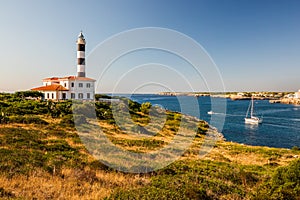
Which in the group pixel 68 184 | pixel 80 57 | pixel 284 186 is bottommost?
Result: pixel 68 184

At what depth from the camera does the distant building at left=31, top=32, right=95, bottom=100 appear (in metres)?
42.1

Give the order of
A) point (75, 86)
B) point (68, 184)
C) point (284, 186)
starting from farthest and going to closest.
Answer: point (75, 86), point (68, 184), point (284, 186)

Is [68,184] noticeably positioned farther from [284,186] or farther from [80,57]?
[80,57]

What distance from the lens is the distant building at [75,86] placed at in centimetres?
4209

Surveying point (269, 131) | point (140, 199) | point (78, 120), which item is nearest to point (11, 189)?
point (140, 199)

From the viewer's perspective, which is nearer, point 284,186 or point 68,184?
point 284,186

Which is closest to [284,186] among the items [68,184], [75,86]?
[68,184]

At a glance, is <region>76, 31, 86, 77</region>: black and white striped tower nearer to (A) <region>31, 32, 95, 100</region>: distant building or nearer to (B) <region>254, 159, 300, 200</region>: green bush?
(A) <region>31, 32, 95, 100</region>: distant building

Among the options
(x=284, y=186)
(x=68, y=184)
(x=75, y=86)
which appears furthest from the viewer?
(x=75, y=86)

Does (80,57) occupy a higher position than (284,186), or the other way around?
(80,57)

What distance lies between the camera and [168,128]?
117 feet

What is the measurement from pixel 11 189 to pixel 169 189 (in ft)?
14.5

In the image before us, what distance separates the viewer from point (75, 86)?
141 ft

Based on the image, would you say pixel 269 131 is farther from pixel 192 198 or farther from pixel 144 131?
pixel 192 198
